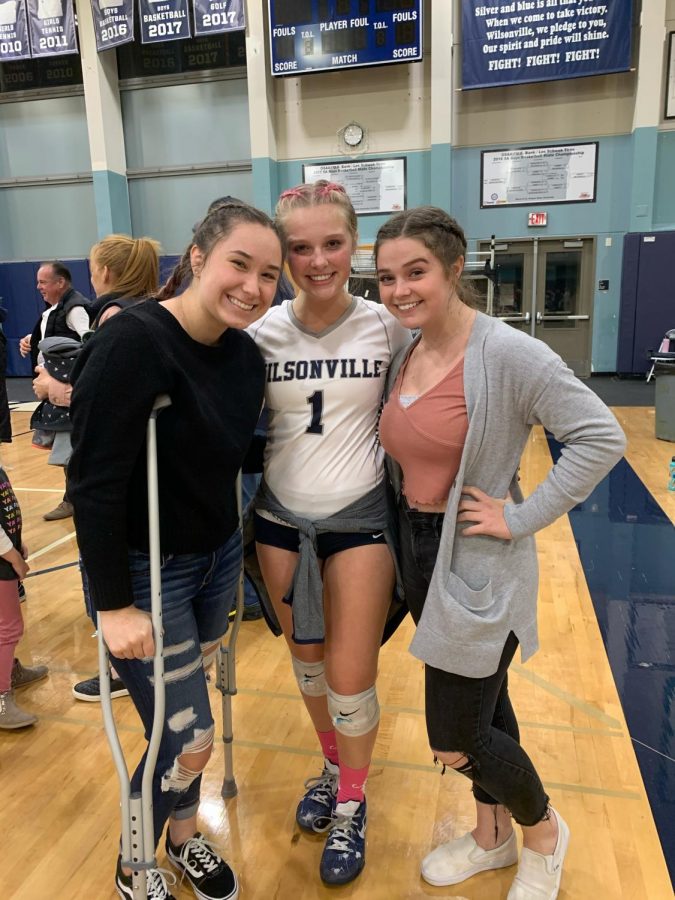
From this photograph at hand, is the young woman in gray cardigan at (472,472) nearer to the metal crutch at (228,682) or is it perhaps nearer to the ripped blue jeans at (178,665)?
the ripped blue jeans at (178,665)

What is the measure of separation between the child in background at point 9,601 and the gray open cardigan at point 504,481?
1585 millimetres

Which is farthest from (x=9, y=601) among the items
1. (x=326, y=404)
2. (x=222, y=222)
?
(x=222, y=222)

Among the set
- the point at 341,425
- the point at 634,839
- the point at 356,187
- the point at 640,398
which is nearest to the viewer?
the point at 341,425

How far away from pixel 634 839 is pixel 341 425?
4.78 feet

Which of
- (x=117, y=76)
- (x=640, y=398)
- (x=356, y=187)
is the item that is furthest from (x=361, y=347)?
(x=117, y=76)

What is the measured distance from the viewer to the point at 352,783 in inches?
71.9

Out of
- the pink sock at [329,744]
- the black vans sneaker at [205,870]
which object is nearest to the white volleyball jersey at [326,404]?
the pink sock at [329,744]

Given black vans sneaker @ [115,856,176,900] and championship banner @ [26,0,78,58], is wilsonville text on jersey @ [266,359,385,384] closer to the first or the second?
black vans sneaker @ [115,856,176,900]

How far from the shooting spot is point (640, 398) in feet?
29.4

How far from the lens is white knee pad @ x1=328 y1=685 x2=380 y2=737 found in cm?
171

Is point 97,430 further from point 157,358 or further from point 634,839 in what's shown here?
point 634,839

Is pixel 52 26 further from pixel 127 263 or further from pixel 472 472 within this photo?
pixel 472 472

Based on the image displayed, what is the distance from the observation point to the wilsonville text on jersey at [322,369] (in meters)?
1.65

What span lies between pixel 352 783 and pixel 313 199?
1543 millimetres
